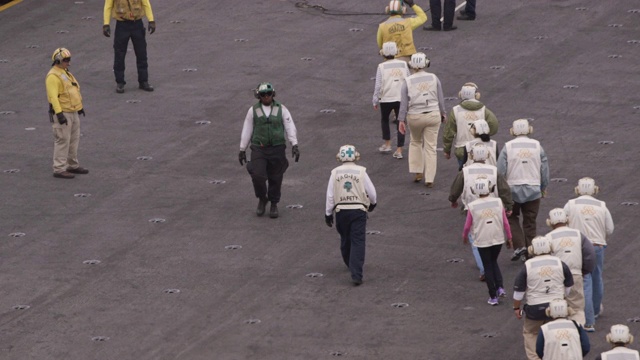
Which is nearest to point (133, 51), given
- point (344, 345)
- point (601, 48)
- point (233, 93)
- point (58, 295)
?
→ point (233, 93)

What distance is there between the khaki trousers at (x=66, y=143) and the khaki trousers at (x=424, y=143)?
4.81m

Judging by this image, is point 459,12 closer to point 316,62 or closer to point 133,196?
point 316,62

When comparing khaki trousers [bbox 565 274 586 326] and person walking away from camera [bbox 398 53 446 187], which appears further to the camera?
person walking away from camera [bbox 398 53 446 187]

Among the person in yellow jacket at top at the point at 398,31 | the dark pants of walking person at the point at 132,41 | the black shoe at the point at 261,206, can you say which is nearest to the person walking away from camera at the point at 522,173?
the black shoe at the point at 261,206

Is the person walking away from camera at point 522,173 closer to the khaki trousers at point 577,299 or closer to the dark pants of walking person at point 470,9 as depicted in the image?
the khaki trousers at point 577,299

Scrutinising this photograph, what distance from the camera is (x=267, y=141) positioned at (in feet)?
79.4

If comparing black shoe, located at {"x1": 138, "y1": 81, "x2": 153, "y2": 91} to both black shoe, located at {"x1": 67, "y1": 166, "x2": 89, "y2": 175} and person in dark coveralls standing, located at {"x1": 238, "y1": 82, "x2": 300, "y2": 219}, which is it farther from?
person in dark coveralls standing, located at {"x1": 238, "y1": 82, "x2": 300, "y2": 219}

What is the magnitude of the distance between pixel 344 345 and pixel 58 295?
3807 mm

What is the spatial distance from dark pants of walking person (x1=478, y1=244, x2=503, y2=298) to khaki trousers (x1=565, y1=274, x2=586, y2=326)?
1479 millimetres

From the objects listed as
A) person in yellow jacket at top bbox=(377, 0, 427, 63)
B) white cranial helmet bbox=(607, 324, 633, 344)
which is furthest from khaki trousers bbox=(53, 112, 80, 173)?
white cranial helmet bbox=(607, 324, 633, 344)

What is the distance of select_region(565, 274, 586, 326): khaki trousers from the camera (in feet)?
65.8

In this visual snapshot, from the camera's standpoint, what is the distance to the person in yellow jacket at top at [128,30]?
29.2 m

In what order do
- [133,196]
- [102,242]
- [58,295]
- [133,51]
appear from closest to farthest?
1. [58,295]
2. [102,242]
3. [133,196]
4. [133,51]

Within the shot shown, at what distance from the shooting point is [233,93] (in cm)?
2933
